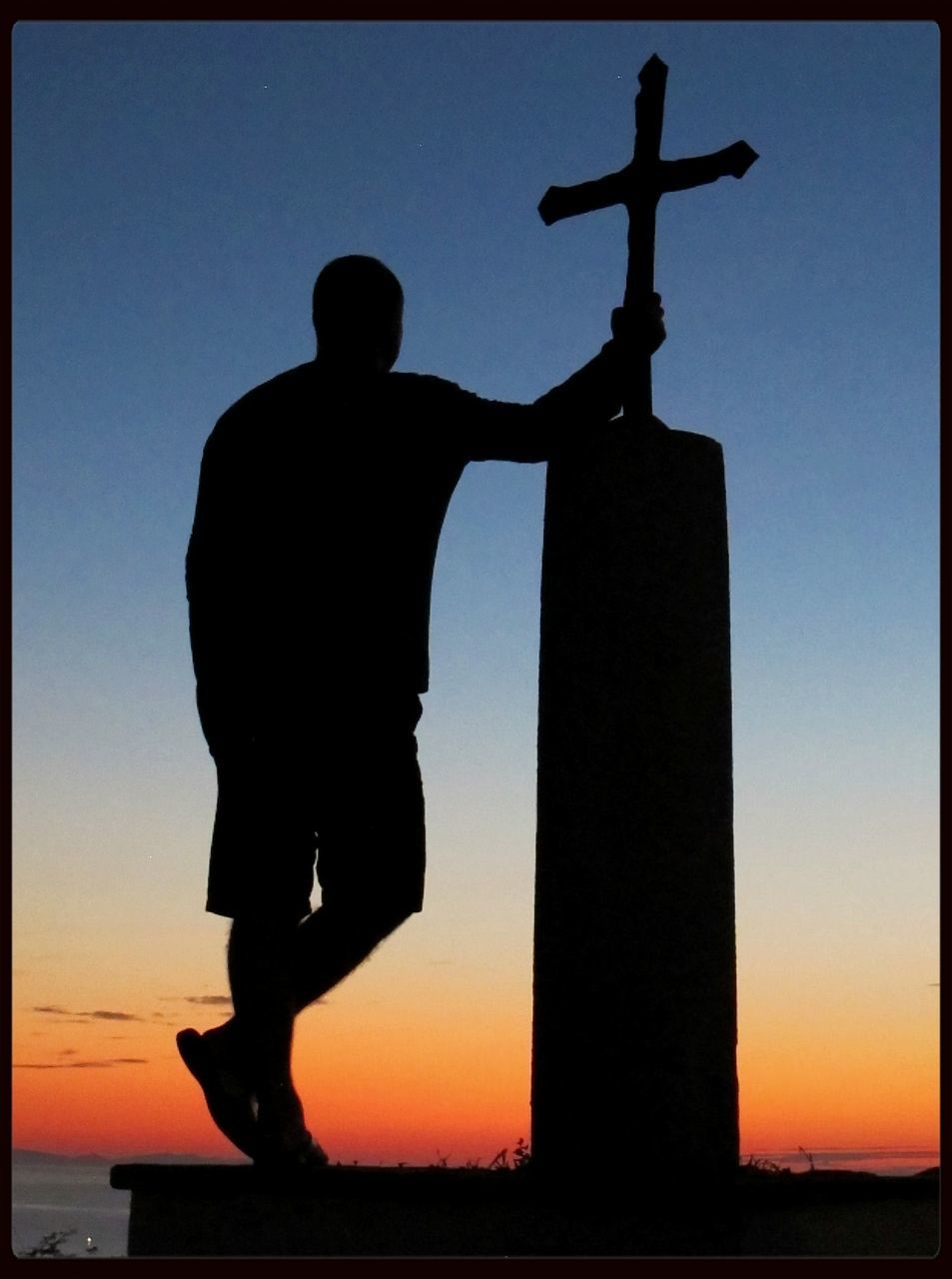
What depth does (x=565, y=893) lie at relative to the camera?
496 centimetres

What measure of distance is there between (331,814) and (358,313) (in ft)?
5.29

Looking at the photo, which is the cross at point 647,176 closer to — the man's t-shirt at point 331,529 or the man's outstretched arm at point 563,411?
the man's outstretched arm at point 563,411

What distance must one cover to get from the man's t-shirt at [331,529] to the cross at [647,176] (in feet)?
1.50

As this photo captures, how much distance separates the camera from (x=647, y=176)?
572 centimetres

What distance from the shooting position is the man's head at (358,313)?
17.8ft

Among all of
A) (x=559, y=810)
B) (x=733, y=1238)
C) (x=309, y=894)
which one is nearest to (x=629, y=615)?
(x=559, y=810)

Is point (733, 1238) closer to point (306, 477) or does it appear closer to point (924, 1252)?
point (924, 1252)

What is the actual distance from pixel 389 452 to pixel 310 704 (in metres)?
0.84

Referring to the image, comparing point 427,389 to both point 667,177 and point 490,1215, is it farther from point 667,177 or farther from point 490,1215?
point 490,1215

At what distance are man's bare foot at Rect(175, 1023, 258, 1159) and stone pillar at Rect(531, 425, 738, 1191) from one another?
839 millimetres

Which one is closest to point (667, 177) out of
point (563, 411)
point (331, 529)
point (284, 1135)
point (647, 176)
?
point (647, 176)

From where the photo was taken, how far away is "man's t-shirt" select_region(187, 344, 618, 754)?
524cm

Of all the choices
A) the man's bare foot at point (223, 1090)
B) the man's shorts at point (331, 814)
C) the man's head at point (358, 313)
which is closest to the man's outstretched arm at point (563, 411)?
the man's head at point (358, 313)

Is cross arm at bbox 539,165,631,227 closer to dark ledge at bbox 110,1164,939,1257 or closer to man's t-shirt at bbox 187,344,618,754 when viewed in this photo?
man's t-shirt at bbox 187,344,618,754
